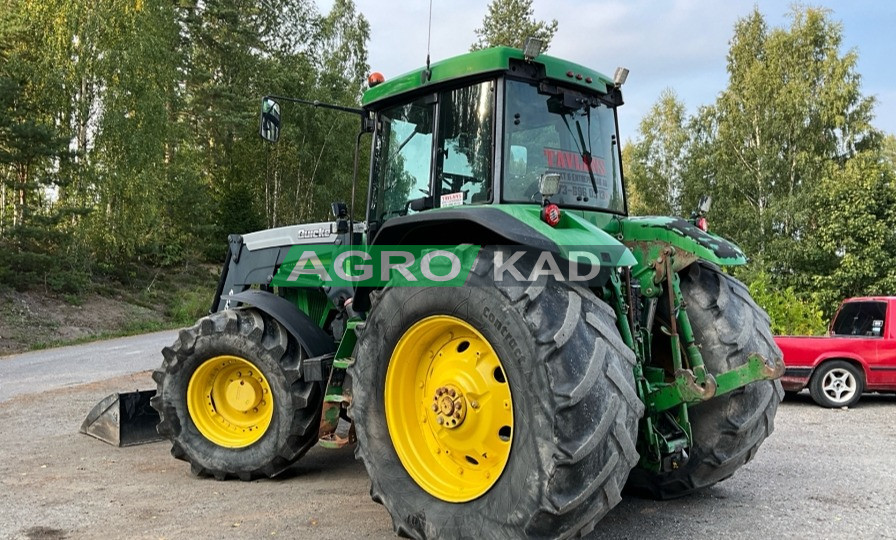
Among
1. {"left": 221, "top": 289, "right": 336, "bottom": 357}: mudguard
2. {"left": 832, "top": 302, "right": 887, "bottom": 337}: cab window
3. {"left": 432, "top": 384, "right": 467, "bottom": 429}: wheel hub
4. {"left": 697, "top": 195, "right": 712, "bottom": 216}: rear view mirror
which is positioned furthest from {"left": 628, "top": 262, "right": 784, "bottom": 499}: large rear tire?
{"left": 832, "top": 302, "right": 887, "bottom": 337}: cab window

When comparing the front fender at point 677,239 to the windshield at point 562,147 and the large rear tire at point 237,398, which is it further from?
the large rear tire at point 237,398

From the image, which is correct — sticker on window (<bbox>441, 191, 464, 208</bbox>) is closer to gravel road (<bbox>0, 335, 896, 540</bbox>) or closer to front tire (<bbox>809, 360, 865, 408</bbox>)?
gravel road (<bbox>0, 335, 896, 540</bbox>)

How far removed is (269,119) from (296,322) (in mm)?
1424

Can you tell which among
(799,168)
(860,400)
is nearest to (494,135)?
(860,400)

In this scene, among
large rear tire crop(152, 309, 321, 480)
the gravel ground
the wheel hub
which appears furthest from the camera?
large rear tire crop(152, 309, 321, 480)

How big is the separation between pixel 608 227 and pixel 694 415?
123cm

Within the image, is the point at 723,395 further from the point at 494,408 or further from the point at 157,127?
the point at 157,127

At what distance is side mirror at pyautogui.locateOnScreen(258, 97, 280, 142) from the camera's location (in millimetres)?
4789

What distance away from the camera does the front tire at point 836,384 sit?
9023 millimetres

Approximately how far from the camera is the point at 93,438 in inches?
249

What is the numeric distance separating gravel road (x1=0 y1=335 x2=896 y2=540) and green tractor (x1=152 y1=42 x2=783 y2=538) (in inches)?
11.2

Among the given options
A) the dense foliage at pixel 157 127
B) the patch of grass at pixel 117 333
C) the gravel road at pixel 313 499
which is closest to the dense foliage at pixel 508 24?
the dense foliage at pixel 157 127

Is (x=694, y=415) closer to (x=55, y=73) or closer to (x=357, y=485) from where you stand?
(x=357, y=485)

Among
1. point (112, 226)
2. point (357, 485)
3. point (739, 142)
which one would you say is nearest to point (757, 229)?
point (739, 142)
